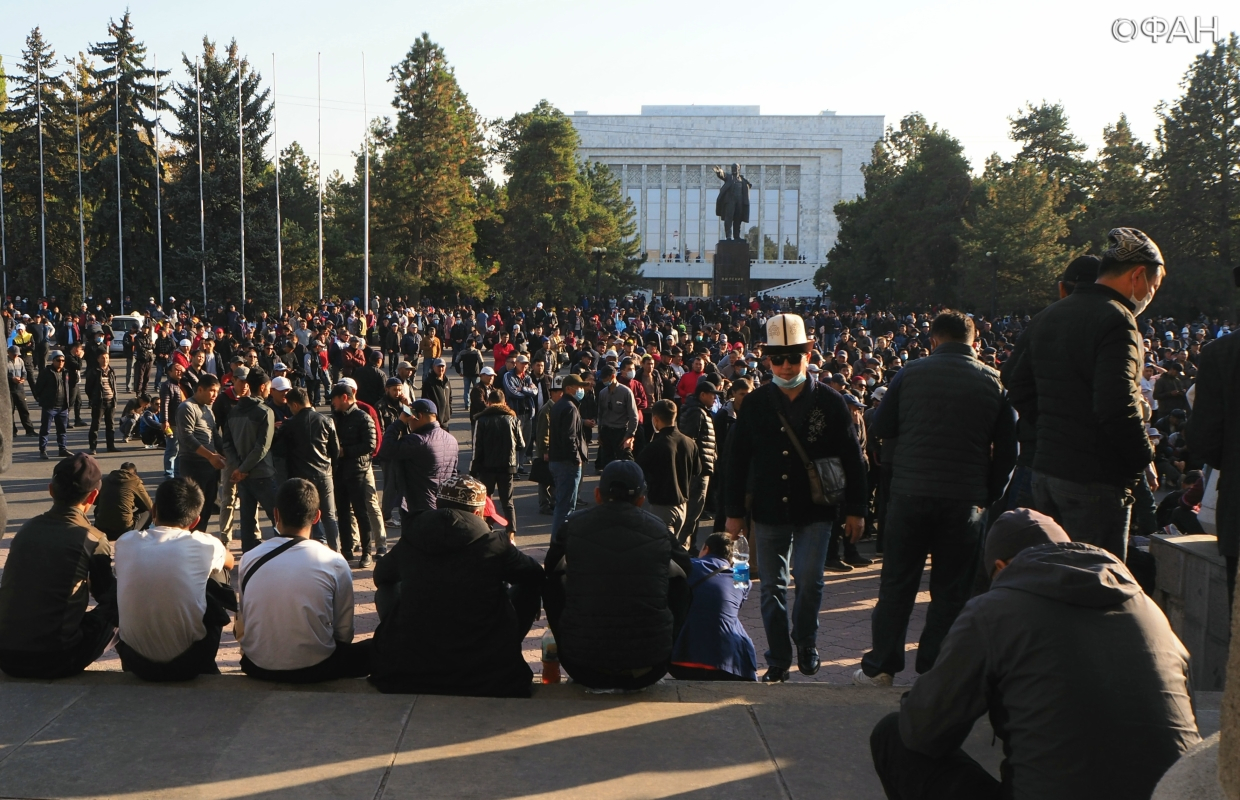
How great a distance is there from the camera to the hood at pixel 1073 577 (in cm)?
278

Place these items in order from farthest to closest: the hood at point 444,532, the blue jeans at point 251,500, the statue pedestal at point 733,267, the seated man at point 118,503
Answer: the statue pedestal at point 733,267, the blue jeans at point 251,500, the seated man at point 118,503, the hood at point 444,532

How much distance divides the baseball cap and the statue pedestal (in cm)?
3999

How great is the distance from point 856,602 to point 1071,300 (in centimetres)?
441

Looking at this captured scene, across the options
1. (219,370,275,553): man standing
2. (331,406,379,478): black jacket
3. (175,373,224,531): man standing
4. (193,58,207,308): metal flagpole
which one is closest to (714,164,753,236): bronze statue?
(193,58,207,308): metal flagpole

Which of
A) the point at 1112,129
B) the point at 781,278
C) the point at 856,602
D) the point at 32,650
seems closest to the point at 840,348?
the point at 856,602

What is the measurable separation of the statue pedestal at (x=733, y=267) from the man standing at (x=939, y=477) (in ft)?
130

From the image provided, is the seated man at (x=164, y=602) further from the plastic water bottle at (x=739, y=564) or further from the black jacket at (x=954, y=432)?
the black jacket at (x=954, y=432)

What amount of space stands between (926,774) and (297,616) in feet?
9.50

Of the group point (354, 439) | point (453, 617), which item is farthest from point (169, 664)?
point (354, 439)

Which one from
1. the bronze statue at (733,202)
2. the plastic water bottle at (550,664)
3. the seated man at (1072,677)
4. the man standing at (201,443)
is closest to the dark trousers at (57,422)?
the man standing at (201,443)

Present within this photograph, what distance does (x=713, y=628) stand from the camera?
18.0 ft

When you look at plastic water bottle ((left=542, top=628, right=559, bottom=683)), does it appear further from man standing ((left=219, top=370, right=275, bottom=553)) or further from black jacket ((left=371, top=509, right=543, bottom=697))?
man standing ((left=219, top=370, right=275, bottom=553))

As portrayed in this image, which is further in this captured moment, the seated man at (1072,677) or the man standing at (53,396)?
the man standing at (53,396)

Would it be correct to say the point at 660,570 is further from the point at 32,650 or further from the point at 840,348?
the point at 840,348
